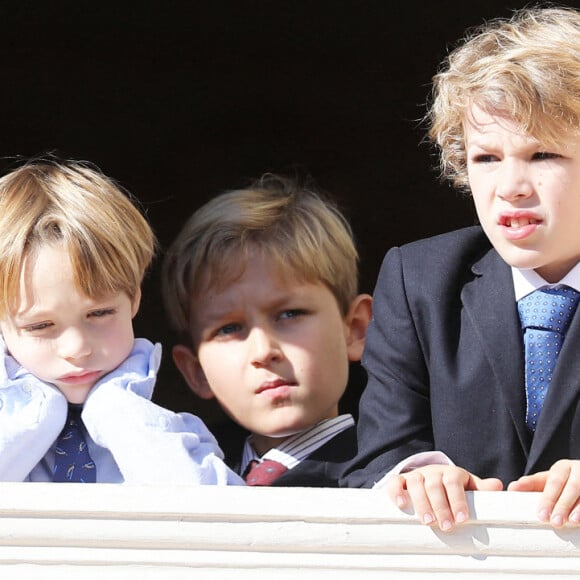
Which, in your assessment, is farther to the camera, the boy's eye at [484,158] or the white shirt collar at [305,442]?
the white shirt collar at [305,442]

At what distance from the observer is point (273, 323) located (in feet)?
8.07

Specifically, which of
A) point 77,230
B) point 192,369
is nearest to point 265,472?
point 192,369

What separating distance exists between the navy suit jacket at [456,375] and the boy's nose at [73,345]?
1.37ft

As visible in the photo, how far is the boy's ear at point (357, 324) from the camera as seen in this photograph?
260cm

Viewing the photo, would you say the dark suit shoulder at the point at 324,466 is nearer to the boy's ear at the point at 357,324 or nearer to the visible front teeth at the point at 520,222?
the boy's ear at the point at 357,324

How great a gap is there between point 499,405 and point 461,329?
0.43 ft

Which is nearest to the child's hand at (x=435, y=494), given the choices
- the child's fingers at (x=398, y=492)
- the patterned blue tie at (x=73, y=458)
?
the child's fingers at (x=398, y=492)

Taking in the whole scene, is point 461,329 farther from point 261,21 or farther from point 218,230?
point 261,21

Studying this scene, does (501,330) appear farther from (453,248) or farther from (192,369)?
(192,369)

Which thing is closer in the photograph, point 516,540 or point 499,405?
point 516,540

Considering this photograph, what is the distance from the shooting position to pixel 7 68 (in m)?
3.35

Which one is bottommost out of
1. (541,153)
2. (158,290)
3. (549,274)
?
(158,290)

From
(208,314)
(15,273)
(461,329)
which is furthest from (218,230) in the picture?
(461,329)

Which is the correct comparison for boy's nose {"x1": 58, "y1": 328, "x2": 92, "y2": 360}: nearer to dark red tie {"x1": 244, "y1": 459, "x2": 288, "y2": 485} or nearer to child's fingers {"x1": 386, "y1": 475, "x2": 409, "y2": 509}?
dark red tie {"x1": 244, "y1": 459, "x2": 288, "y2": 485}
